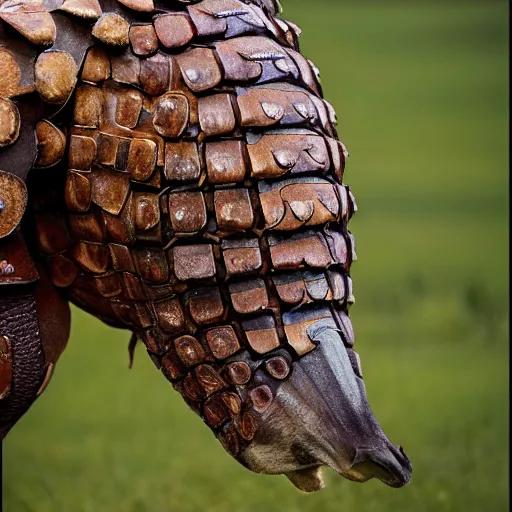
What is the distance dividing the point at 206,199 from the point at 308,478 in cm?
34

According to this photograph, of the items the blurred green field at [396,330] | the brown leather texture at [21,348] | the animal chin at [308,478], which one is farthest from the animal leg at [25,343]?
the blurred green field at [396,330]

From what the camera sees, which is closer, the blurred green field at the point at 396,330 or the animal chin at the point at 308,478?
the animal chin at the point at 308,478

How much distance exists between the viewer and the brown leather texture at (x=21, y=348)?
1.19 metres

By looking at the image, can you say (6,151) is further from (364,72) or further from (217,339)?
(364,72)

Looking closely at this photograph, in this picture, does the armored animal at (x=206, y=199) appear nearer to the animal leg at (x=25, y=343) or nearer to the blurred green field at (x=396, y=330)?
the animal leg at (x=25, y=343)

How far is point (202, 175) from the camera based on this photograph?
1.14 metres

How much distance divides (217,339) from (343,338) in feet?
0.45

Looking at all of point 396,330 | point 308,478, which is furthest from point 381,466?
point 396,330

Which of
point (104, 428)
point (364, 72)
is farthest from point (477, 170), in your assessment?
point (104, 428)

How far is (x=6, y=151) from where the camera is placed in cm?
114

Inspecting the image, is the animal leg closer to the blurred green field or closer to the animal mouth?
the animal mouth

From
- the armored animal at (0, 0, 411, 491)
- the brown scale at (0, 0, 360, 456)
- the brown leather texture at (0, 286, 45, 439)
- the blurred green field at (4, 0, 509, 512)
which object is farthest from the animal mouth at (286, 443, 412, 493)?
the blurred green field at (4, 0, 509, 512)

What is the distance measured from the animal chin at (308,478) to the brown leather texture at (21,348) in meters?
0.31

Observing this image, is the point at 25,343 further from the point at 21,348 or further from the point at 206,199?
the point at 206,199
